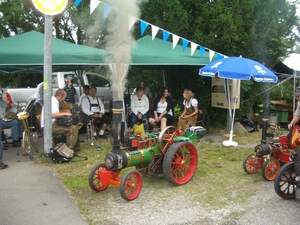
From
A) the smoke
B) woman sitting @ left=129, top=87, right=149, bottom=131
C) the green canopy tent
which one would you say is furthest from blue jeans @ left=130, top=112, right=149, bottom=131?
the smoke

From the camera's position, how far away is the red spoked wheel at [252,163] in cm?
521

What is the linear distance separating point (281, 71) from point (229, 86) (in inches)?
140

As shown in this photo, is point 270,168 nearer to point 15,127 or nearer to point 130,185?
point 130,185

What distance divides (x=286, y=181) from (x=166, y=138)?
1721 mm

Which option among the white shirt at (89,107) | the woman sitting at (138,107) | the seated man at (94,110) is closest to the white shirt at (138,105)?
the woman sitting at (138,107)

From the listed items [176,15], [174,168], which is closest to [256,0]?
[176,15]

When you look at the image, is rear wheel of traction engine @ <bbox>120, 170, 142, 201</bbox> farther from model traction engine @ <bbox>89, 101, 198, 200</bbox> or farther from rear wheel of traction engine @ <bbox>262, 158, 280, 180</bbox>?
rear wheel of traction engine @ <bbox>262, 158, 280, 180</bbox>

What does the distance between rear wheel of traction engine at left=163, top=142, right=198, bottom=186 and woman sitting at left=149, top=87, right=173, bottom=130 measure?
2926mm

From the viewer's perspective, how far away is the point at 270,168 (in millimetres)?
4973

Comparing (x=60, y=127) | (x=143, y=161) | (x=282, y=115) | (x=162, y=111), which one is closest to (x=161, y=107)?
(x=162, y=111)

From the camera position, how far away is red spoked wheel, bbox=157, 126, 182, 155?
4594mm

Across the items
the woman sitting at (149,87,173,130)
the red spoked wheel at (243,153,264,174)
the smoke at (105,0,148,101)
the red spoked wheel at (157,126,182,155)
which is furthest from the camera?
the woman sitting at (149,87,173,130)

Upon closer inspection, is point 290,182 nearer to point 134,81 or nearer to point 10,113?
point 10,113

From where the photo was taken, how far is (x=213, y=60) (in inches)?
329
